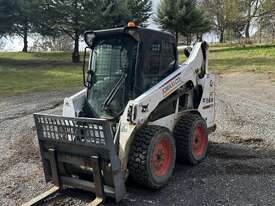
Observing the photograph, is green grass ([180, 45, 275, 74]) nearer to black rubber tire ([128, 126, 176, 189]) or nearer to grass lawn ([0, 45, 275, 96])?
grass lawn ([0, 45, 275, 96])

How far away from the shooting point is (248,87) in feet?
51.9

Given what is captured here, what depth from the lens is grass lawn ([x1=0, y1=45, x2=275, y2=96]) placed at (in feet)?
59.9

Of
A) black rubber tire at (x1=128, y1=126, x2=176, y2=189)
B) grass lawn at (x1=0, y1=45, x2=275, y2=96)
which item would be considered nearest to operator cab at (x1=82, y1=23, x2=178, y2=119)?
black rubber tire at (x1=128, y1=126, x2=176, y2=189)

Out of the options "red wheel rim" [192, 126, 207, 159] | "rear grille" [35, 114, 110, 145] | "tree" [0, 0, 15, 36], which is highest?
"tree" [0, 0, 15, 36]

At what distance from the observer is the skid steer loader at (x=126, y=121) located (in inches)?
174

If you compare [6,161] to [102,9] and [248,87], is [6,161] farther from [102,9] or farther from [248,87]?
[102,9]

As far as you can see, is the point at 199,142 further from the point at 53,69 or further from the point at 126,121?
the point at 53,69

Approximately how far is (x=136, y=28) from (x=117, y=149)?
1600mm

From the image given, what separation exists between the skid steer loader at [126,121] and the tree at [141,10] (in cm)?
2580

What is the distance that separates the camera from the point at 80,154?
455cm

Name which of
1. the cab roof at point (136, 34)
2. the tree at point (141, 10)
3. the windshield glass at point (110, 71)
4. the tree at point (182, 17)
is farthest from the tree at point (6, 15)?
the windshield glass at point (110, 71)

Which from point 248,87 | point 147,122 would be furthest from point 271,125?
point 248,87

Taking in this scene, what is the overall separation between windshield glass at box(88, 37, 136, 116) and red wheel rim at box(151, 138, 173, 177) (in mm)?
728

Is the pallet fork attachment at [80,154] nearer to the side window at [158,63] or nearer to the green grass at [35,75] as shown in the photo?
the side window at [158,63]
